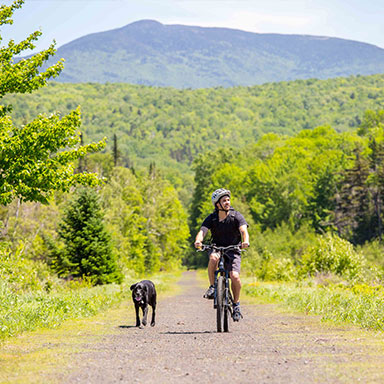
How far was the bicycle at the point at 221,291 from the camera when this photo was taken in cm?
1066

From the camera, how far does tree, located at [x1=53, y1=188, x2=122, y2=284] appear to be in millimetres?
31500

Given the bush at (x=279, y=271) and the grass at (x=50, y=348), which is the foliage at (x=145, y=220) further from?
the grass at (x=50, y=348)

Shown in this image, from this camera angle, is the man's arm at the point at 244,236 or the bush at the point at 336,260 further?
the bush at the point at 336,260

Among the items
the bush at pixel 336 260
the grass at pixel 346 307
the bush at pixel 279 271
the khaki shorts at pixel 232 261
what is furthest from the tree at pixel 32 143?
the bush at pixel 279 271

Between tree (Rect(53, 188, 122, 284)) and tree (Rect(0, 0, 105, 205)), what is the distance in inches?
404

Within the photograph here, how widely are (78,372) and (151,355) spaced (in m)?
1.51

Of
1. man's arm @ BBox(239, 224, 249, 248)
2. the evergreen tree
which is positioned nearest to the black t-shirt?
man's arm @ BBox(239, 224, 249, 248)

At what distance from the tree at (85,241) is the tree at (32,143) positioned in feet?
33.7

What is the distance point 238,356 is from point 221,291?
10.1 ft

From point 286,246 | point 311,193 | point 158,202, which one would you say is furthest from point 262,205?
point 286,246

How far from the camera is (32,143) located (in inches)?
763

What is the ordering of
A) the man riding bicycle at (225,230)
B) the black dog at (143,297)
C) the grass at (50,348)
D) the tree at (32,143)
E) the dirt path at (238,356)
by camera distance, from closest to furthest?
the dirt path at (238,356) < the grass at (50,348) < the man riding bicycle at (225,230) < the black dog at (143,297) < the tree at (32,143)

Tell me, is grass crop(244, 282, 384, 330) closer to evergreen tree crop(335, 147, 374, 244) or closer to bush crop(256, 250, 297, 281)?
bush crop(256, 250, 297, 281)

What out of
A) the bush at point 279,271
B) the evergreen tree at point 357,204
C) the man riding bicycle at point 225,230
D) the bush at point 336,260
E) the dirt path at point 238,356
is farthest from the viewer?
the evergreen tree at point 357,204
